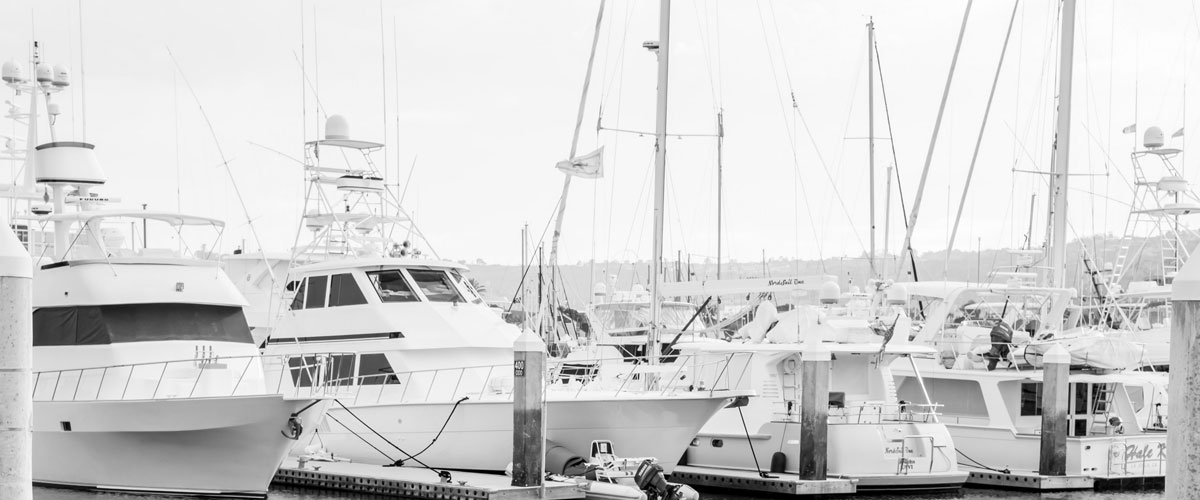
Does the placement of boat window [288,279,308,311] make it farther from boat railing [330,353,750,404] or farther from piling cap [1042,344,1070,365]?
piling cap [1042,344,1070,365]

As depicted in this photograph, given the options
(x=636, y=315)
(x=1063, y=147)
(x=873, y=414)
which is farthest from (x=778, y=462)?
(x=636, y=315)

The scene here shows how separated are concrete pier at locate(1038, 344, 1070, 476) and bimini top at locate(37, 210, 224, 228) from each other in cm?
1287

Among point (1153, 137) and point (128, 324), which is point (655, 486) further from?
point (1153, 137)

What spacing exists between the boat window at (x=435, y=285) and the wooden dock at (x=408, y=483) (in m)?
3.09

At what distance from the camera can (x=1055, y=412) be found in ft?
67.4

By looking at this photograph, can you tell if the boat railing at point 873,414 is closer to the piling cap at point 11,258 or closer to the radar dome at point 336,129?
the radar dome at point 336,129

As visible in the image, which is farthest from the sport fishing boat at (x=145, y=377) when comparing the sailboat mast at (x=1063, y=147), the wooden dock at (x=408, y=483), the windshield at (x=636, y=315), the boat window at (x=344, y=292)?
the windshield at (x=636, y=315)

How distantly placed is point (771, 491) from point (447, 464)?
4860 millimetres

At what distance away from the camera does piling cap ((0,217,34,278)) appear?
25.3ft

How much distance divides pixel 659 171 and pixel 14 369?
1571 centimetres

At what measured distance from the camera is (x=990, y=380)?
22.4 m

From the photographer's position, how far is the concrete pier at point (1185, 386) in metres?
7.68

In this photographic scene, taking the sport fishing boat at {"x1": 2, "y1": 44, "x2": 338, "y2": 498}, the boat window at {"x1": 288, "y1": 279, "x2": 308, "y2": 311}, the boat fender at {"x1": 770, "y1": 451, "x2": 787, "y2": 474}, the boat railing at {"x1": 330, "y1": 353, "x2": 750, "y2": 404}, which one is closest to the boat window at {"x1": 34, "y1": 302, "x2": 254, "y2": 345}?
the sport fishing boat at {"x1": 2, "y1": 44, "x2": 338, "y2": 498}

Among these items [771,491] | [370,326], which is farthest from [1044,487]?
[370,326]
